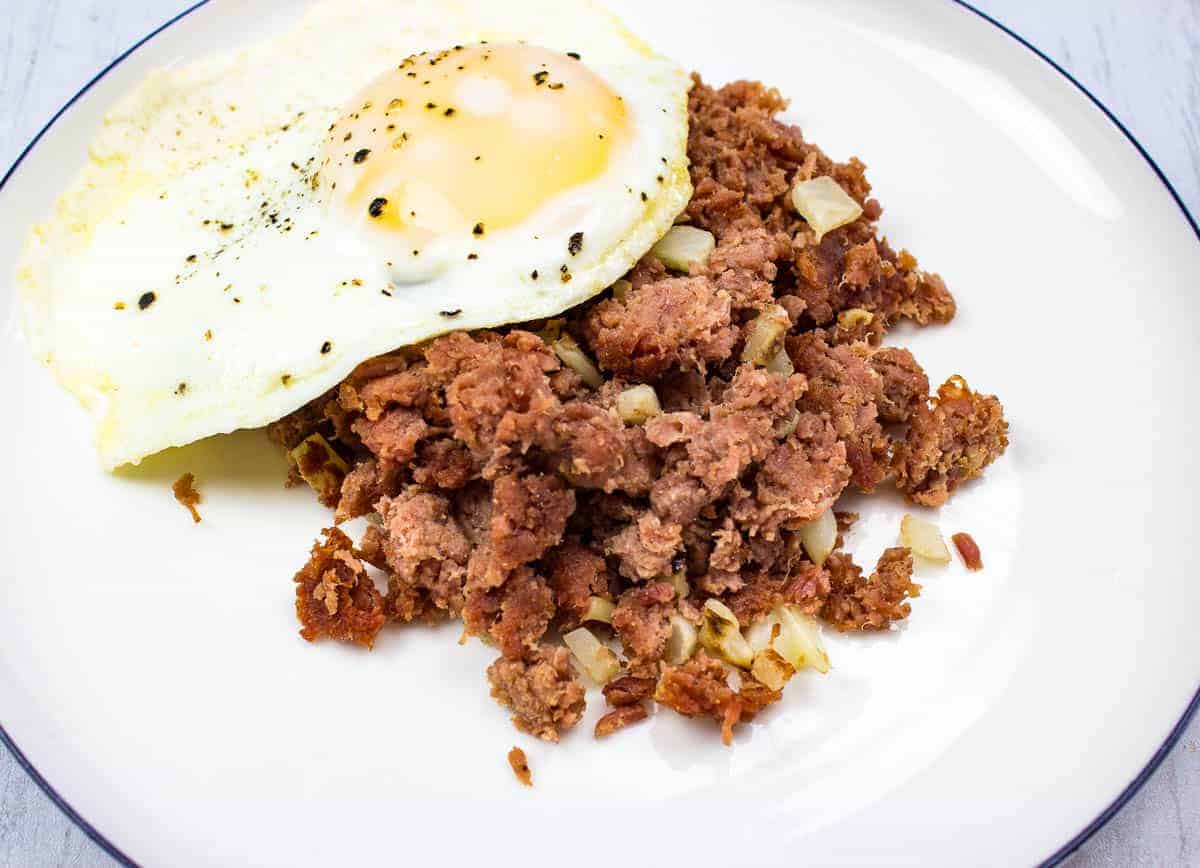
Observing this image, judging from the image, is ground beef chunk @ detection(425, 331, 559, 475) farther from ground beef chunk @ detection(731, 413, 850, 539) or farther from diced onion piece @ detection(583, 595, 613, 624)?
ground beef chunk @ detection(731, 413, 850, 539)

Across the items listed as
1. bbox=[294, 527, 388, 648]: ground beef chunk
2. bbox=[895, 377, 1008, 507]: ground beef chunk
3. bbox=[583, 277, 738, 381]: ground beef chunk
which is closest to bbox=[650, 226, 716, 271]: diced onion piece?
bbox=[583, 277, 738, 381]: ground beef chunk

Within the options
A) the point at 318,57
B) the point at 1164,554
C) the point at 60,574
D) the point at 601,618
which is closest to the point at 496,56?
the point at 318,57

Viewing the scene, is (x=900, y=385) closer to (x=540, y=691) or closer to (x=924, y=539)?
(x=924, y=539)

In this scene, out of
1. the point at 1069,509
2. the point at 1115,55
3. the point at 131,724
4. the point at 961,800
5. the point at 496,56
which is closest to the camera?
the point at 961,800

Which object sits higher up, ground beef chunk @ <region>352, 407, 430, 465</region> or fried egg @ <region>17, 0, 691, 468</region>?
fried egg @ <region>17, 0, 691, 468</region>

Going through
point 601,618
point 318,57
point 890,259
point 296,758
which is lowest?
point 296,758

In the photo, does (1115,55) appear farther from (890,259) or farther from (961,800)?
(961,800)

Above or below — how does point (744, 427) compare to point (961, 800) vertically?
above
